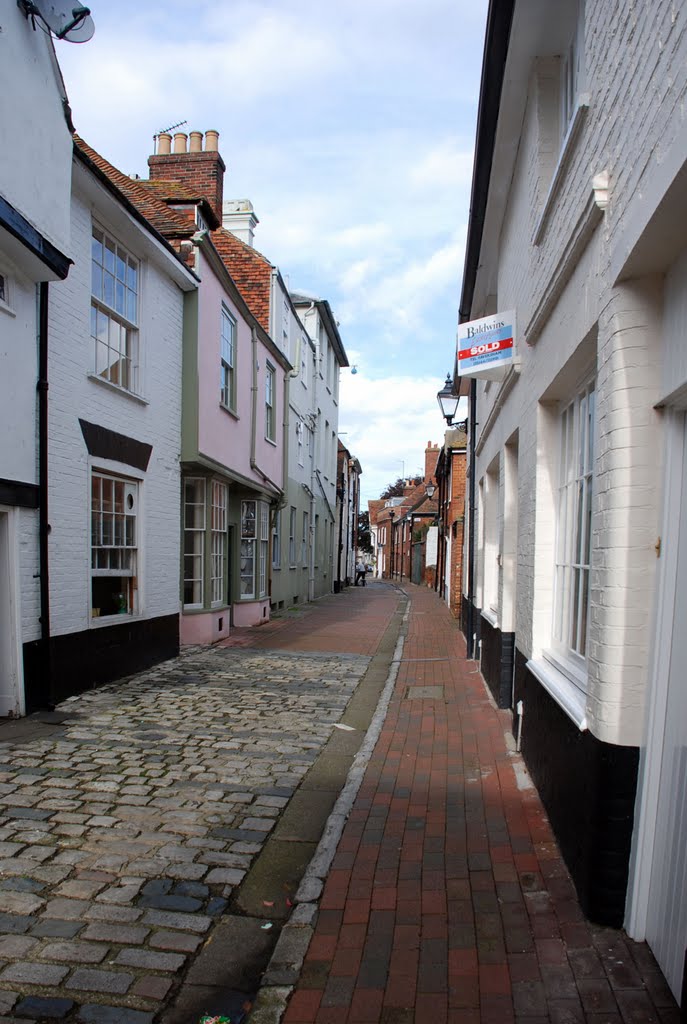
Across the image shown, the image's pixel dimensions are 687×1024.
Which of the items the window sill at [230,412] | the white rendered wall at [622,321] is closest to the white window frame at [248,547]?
the window sill at [230,412]

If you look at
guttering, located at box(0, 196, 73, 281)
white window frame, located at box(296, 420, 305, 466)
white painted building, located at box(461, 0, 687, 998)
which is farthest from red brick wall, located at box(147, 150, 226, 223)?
white painted building, located at box(461, 0, 687, 998)

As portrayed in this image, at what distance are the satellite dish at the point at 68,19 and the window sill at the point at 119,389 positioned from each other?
3.18 metres

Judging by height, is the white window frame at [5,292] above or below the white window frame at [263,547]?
above

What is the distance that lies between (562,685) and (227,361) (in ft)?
32.6

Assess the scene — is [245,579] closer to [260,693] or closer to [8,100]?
[260,693]

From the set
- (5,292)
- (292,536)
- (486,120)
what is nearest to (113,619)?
(5,292)

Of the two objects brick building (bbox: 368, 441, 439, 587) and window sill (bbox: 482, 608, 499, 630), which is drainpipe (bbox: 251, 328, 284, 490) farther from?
brick building (bbox: 368, 441, 439, 587)

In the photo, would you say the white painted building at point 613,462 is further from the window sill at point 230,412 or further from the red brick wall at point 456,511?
the red brick wall at point 456,511

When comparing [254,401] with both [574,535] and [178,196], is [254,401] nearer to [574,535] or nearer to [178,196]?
[178,196]

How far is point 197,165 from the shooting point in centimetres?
1455

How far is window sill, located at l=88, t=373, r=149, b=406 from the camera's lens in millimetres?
8188

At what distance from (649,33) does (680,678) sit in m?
2.40

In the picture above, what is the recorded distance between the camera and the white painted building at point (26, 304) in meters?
6.27

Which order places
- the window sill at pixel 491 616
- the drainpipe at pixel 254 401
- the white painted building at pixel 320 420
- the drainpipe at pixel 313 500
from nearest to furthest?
the window sill at pixel 491 616, the drainpipe at pixel 254 401, the white painted building at pixel 320 420, the drainpipe at pixel 313 500
